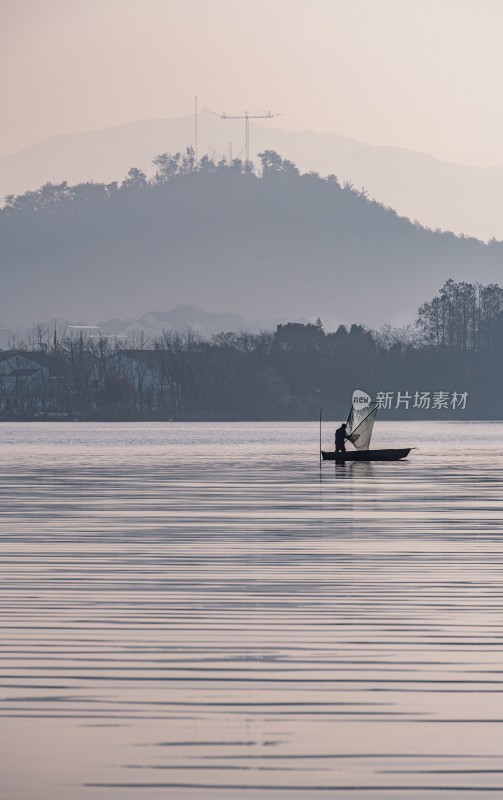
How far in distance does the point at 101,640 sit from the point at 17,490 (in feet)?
104

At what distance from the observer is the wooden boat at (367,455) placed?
226 ft

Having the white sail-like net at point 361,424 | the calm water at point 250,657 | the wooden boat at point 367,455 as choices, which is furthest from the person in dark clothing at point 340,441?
the calm water at point 250,657

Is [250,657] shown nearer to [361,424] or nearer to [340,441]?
[340,441]

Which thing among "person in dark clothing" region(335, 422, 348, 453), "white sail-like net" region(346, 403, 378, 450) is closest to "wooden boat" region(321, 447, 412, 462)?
"person in dark clothing" region(335, 422, 348, 453)

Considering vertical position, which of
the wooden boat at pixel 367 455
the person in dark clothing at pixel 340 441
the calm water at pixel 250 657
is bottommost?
the wooden boat at pixel 367 455

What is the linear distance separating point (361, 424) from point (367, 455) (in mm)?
8770

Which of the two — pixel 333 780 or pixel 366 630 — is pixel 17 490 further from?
pixel 333 780

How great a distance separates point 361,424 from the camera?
79312mm

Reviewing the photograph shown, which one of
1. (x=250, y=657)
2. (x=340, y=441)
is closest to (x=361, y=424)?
(x=340, y=441)

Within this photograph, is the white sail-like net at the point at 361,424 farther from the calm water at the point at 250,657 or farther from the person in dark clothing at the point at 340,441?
the calm water at the point at 250,657

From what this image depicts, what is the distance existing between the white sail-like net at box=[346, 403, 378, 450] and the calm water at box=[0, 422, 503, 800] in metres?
41.4

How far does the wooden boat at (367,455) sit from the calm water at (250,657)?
1241 inches

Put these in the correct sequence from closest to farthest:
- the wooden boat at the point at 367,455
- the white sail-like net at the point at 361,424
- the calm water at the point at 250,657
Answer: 1. the calm water at the point at 250,657
2. the wooden boat at the point at 367,455
3. the white sail-like net at the point at 361,424

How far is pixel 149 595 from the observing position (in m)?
21.8
